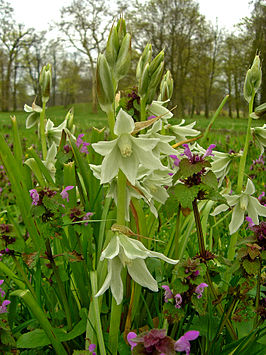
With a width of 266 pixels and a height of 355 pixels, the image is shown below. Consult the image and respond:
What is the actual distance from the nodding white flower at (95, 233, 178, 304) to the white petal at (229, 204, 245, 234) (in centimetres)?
53

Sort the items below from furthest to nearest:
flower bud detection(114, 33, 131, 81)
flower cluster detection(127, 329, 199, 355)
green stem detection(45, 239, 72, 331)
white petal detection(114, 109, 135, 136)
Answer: green stem detection(45, 239, 72, 331)
flower bud detection(114, 33, 131, 81)
white petal detection(114, 109, 135, 136)
flower cluster detection(127, 329, 199, 355)

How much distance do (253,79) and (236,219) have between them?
21.7 inches

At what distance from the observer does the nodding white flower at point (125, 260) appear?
2.80 feet

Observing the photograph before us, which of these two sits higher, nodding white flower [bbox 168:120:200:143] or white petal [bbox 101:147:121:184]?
nodding white flower [bbox 168:120:200:143]

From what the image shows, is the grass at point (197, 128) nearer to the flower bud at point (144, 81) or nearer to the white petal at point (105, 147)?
the flower bud at point (144, 81)

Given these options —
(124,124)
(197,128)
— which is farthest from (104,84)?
(197,128)

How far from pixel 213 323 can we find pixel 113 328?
0.35m

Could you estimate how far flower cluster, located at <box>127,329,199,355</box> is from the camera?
667mm

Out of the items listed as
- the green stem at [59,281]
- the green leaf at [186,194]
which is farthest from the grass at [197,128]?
the green stem at [59,281]

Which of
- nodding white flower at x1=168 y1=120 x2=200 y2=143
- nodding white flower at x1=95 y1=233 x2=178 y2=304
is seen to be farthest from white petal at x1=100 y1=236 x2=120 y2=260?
nodding white flower at x1=168 y1=120 x2=200 y2=143

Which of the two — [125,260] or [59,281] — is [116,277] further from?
[59,281]

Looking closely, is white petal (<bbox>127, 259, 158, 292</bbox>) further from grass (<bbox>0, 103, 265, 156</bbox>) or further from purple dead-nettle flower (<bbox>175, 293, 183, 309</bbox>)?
grass (<bbox>0, 103, 265, 156</bbox>)

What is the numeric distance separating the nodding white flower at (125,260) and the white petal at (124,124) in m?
0.27

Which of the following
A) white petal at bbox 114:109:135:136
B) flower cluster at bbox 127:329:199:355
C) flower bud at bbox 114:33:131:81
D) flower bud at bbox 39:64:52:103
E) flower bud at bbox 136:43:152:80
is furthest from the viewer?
flower bud at bbox 39:64:52:103
